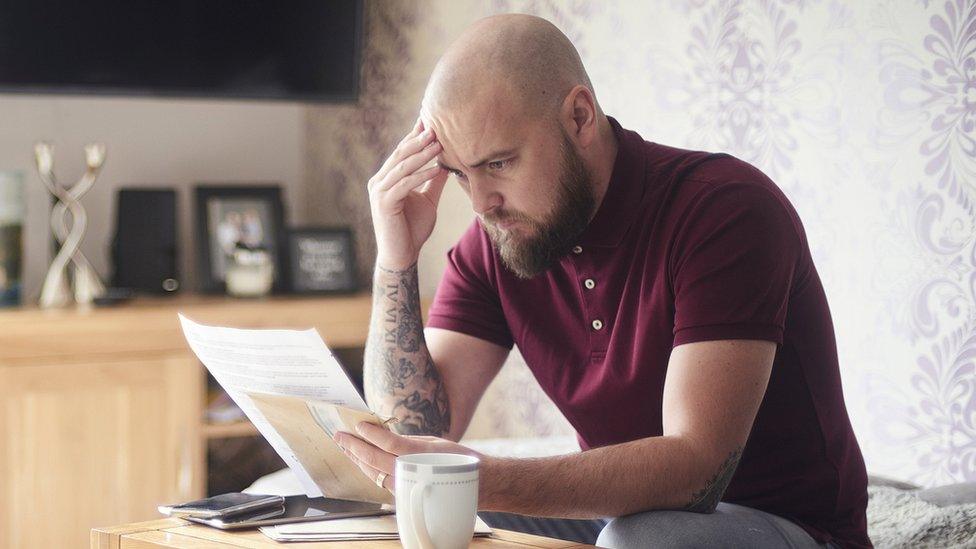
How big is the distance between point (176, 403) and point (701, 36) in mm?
1425

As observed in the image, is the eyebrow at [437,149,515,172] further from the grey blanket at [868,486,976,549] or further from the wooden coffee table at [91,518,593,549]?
the grey blanket at [868,486,976,549]

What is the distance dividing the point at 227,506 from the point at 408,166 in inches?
21.9

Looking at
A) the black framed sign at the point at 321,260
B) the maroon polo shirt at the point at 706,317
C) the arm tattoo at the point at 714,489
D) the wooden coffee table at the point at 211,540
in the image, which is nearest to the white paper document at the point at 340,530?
the wooden coffee table at the point at 211,540

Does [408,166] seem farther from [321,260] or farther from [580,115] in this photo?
[321,260]

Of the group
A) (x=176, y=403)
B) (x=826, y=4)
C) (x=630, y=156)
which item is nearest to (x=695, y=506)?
(x=630, y=156)

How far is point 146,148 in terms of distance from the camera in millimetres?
3113

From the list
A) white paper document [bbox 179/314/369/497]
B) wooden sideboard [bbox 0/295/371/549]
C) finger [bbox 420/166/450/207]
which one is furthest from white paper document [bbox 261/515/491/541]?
wooden sideboard [bbox 0/295/371/549]

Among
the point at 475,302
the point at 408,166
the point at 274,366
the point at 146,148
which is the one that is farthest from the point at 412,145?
the point at 146,148

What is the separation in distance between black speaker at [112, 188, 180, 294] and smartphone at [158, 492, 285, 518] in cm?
169

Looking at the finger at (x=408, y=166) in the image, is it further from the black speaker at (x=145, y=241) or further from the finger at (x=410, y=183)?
the black speaker at (x=145, y=241)

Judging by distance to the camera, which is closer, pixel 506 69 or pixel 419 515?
pixel 419 515

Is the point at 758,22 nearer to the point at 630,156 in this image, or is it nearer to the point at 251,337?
the point at 630,156

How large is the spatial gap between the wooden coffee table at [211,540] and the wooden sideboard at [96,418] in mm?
1279

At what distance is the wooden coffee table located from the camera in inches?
48.5
